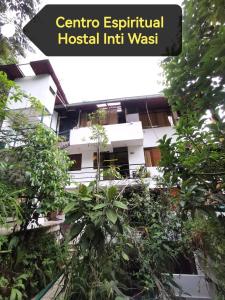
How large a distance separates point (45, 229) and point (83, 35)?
12.9 feet

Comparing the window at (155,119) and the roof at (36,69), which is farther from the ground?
the roof at (36,69)

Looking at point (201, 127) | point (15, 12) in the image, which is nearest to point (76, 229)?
point (201, 127)

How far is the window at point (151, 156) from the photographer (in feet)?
35.5

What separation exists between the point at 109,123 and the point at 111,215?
9.94 metres

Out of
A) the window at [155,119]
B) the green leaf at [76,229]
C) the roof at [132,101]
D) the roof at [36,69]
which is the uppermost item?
the roof at [36,69]

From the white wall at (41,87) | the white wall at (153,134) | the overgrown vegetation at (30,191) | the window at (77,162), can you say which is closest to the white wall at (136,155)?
the white wall at (153,134)

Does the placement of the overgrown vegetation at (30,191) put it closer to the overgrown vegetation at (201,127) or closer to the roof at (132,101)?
the overgrown vegetation at (201,127)

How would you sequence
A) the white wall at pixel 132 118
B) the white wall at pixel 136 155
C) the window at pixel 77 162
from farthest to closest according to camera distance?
the white wall at pixel 132 118 → the window at pixel 77 162 → the white wall at pixel 136 155

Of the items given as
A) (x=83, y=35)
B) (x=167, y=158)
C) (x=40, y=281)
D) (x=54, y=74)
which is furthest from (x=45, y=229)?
(x=54, y=74)

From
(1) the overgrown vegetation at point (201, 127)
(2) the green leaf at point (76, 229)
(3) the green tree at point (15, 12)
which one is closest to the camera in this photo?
(1) the overgrown vegetation at point (201, 127)

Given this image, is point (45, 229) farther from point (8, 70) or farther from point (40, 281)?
point (8, 70)

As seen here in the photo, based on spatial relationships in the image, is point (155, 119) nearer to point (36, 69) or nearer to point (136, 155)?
point (136, 155)

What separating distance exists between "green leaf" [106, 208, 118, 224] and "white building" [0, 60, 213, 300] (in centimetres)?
756

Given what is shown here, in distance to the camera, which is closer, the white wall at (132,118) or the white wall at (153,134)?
the white wall at (153,134)
